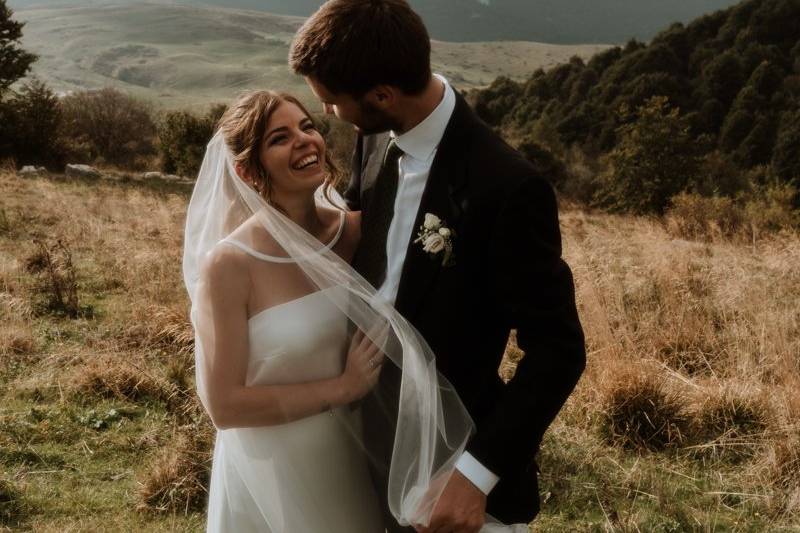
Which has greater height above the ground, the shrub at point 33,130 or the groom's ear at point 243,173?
the groom's ear at point 243,173

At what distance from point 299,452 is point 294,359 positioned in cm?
36

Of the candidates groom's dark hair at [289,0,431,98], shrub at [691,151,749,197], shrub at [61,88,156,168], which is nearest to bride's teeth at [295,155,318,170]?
groom's dark hair at [289,0,431,98]

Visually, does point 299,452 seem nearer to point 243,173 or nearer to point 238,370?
point 238,370

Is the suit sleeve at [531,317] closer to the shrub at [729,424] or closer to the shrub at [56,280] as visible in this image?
the shrub at [729,424]

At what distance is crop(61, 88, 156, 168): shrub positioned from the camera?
35062 millimetres

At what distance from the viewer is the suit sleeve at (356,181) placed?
276cm

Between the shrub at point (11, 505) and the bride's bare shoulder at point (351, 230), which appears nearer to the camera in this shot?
the bride's bare shoulder at point (351, 230)

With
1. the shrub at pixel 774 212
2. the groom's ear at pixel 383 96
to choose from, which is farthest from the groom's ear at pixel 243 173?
the shrub at pixel 774 212

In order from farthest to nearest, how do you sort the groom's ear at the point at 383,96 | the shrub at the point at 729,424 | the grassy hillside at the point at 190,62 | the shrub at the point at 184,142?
the grassy hillside at the point at 190,62, the shrub at the point at 184,142, the shrub at the point at 729,424, the groom's ear at the point at 383,96

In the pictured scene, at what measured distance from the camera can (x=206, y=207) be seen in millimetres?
2848

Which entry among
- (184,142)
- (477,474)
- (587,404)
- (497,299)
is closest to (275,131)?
(497,299)

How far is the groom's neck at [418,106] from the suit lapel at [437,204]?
7cm

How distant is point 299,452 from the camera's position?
8.09 ft

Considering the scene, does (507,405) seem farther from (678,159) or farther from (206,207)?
(678,159)
